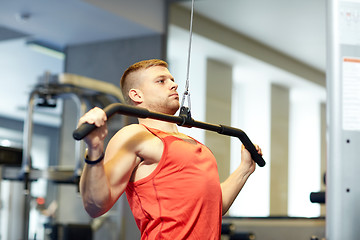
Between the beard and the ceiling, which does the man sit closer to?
the beard

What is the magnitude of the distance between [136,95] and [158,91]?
0.08 meters

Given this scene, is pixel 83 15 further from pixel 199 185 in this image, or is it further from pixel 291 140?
pixel 199 185

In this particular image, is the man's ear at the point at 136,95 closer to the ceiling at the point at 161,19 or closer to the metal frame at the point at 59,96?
the metal frame at the point at 59,96

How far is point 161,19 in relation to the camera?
5.55 metres

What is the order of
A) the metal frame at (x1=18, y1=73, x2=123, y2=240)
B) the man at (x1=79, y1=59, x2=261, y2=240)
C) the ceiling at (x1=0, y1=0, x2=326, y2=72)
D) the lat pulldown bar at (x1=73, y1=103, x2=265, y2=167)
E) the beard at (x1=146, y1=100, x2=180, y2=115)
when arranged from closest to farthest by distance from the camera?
the lat pulldown bar at (x1=73, y1=103, x2=265, y2=167) → the man at (x1=79, y1=59, x2=261, y2=240) → the beard at (x1=146, y1=100, x2=180, y2=115) → the metal frame at (x1=18, y1=73, x2=123, y2=240) → the ceiling at (x1=0, y1=0, x2=326, y2=72)

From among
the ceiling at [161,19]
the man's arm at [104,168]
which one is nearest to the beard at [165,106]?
the man's arm at [104,168]

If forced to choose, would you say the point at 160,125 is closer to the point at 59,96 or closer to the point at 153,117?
the point at 153,117

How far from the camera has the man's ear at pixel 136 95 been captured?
1.81 metres

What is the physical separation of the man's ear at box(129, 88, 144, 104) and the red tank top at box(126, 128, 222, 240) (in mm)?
176

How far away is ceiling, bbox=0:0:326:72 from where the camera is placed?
4828 mm

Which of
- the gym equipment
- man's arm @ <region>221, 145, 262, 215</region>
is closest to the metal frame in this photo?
the gym equipment

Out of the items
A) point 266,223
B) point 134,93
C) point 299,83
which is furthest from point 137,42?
point 134,93

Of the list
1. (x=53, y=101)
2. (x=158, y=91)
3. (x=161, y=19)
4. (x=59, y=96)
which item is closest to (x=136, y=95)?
(x=158, y=91)

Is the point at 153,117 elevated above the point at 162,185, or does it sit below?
above
